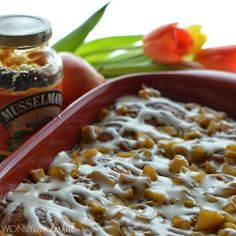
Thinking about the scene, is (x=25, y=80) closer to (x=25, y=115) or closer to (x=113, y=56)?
(x=25, y=115)

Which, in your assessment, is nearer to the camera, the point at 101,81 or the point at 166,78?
the point at 166,78

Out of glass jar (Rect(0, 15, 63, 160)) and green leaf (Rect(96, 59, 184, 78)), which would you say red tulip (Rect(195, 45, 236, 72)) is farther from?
glass jar (Rect(0, 15, 63, 160))

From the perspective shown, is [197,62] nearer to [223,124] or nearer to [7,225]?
[223,124]

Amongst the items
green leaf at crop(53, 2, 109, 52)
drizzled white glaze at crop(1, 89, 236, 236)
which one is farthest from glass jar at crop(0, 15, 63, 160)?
green leaf at crop(53, 2, 109, 52)

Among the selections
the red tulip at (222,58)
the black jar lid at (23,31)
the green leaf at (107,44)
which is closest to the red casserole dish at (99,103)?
the black jar lid at (23,31)

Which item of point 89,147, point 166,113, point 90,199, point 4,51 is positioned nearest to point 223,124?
point 166,113

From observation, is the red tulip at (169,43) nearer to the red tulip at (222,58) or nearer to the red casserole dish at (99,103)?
the red tulip at (222,58)

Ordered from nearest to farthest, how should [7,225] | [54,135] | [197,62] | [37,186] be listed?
[7,225], [37,186], [54,135], [197,62]
